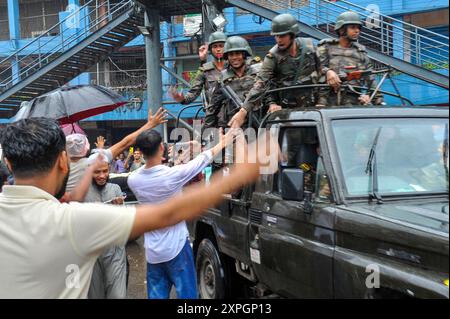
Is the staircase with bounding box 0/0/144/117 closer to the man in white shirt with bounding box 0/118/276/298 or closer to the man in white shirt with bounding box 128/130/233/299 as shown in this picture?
the man in white shirt with bounding box 128/130/233/299

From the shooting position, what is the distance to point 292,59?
4.69 metres

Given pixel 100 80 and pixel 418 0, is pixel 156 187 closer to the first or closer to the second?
pixel 418 0

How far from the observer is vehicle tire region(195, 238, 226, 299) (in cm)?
477

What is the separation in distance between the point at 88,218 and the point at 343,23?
13.4 feet

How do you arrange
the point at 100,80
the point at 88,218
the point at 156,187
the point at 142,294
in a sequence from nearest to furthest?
the point at 88,218 < the point at 156,187 < the point at 142,294 < the point at 100,80

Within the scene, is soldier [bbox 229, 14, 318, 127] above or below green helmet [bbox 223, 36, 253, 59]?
below

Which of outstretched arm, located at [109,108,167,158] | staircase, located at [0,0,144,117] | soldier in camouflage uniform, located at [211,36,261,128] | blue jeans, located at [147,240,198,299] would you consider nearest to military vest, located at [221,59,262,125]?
soldier in camouflage uniform, located at [211,36,261,128]

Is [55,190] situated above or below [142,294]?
above

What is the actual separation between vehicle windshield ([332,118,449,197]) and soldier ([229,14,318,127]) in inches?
49.7

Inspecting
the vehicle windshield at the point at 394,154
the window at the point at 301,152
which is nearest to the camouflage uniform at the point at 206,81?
the window at the point at 301,152

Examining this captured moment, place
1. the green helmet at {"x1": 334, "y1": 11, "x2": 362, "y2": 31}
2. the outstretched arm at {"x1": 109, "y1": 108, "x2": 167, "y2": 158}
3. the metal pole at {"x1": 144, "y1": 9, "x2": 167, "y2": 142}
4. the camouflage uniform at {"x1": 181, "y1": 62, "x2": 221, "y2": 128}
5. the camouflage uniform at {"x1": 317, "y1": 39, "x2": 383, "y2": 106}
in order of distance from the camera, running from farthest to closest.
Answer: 1. the metal pole at {"x1": 144, "y1": 9, "x2": 167, "y2": 142}
2. the camouflage uniform at {"x1": 181, "y1": 62, "x2": 221, "y2": 128}
3. the green helmet at {"x1": 334, "y1": 11, "x2": 362, "y2": 31}
4. the camouflage uniform at {"x1": 317, "y1": 39, "x2": 383, "y2": 106}
5. the outstretched arm at {"x1": 109, "y1": 108, "x2": 167, "y2": 158}

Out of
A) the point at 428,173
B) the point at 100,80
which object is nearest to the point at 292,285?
the point at 428,173

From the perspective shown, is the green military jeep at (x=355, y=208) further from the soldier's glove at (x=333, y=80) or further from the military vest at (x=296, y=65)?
the military vest at (x=296, y=65)

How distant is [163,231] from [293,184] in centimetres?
132
